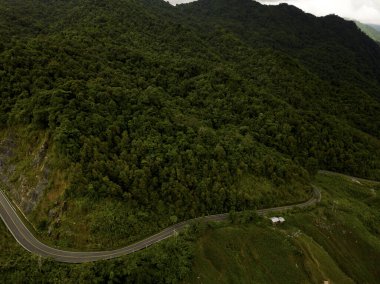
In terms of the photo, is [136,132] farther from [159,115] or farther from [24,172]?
[24,172]

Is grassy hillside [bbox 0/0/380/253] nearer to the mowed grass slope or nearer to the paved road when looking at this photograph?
the paved road

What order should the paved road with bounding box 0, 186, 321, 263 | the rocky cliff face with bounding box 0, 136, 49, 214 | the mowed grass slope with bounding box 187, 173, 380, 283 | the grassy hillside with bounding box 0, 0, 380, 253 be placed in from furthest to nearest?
the mowed grass slope with bounding box 187, 173, 380, 283 < the rocky cliff face with bounding box 0, 136, 49, 214 < the grassy hillside with bounding box 0, 0, 380, 253 < the paved road with bounding box 0, 186, 321, 263

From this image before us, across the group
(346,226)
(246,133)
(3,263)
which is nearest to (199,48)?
(246,133)

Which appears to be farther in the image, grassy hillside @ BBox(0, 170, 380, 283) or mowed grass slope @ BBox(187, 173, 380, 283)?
mowed grass slope @ BBox(187, 173, 380, 283)

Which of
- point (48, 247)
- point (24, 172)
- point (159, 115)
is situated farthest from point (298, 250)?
point (24, 172)

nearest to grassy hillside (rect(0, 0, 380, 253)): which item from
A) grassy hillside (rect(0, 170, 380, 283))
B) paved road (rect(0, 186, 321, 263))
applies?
paved road (rect(0, 186, 321, 263))

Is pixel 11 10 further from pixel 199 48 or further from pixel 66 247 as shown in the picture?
pixel 66 247

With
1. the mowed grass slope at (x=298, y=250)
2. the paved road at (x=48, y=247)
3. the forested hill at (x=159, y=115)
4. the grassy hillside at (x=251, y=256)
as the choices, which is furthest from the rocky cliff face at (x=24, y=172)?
the mowed grass slope at (x=298, y=250)
